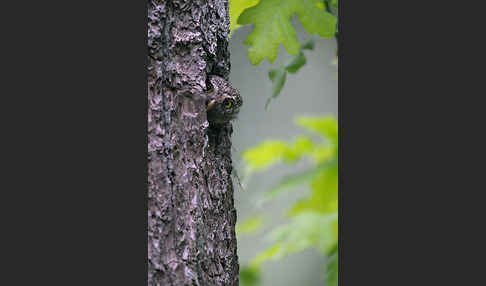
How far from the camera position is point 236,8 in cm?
130

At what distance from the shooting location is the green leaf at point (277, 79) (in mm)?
1491

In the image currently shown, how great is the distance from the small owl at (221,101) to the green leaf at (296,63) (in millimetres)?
368

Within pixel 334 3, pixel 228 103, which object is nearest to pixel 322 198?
pixel 334 3

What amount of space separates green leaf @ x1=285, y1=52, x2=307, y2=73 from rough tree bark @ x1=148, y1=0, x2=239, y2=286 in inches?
15.9

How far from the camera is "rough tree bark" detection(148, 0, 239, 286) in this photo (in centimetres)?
110

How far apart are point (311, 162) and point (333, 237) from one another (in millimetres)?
484

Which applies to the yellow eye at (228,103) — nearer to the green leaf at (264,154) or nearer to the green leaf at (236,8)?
the green leaf at (236,8)

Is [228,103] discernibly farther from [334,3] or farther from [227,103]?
[334,3]

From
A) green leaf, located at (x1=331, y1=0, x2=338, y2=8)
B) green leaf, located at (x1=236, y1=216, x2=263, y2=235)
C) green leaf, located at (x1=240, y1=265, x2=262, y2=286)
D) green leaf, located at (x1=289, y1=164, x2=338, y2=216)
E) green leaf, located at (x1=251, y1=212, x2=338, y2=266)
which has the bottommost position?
green leaf, located at (x1=240, y1=265, x2=262, y2=286)

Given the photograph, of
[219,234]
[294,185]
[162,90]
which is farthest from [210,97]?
[294,185]

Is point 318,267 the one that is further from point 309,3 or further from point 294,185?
point 309,3

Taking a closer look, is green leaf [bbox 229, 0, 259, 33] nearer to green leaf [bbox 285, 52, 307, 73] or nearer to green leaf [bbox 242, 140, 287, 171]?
green leaf [bbox 285, 52, 307, 73]

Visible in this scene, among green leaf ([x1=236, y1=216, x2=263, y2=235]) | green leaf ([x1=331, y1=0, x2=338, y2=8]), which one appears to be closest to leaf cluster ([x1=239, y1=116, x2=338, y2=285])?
green leaf ([x1=236, y1=216, x2=263, y2=235])

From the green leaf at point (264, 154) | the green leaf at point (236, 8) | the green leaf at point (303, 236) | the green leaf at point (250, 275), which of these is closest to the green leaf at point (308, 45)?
the green leaf at point (236, 8)
